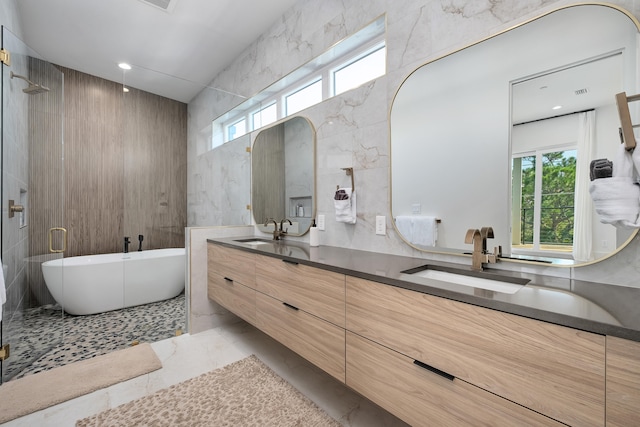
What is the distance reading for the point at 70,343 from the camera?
238 centimetres

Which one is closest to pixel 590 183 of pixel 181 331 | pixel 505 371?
pixel 505 371

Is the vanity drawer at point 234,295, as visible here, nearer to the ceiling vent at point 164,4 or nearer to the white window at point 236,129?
the white window at point 236,129

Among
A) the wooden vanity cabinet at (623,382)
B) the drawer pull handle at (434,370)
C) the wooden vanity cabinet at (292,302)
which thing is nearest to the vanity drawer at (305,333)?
the wooden vanity cabinet at (292,302)

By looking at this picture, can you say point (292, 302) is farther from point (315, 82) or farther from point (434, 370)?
point (315, 82)

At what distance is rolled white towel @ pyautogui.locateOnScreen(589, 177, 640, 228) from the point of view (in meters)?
0.94

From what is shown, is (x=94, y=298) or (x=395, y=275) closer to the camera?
(x=395, y=275)

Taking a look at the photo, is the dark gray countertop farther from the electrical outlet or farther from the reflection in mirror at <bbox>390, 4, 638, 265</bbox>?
the electrical outlet

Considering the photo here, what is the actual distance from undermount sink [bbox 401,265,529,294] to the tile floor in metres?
0.81

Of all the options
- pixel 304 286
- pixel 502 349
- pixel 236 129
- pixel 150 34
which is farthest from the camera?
pixel 236 129

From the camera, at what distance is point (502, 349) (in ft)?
2.74

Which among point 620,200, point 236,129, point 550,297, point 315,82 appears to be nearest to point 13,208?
point 236,129

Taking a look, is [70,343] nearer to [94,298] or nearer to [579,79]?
[94,298]

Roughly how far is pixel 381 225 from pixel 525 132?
87cm

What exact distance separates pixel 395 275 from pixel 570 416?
0.61m
